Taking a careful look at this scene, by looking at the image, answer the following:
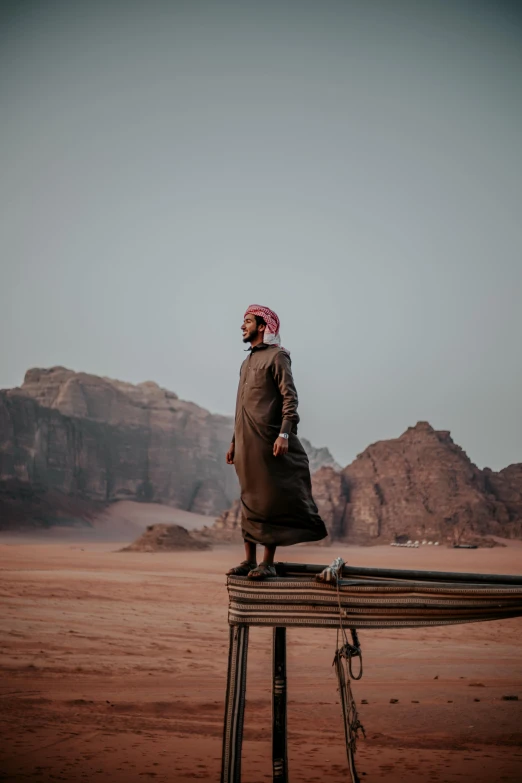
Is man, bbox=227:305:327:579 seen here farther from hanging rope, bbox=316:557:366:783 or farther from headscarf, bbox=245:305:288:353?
hanging rope, bbox=316:557:366:783

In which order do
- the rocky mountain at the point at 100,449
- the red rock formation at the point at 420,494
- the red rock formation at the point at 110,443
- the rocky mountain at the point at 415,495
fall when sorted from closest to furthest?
the red rock formation at the point at 420,494 → the rocky mountain at the point at 415,495 → the rocky mountain at the point at 100,449 → the red rock formation at the point at 110,443

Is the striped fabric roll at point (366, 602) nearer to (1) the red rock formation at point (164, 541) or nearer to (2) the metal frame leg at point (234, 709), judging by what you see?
(2) the metal frame leg at point (234, 709)

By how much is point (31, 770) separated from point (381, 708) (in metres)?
2.91

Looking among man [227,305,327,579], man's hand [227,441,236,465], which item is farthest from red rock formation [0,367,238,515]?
→ man [227,305,327,579]

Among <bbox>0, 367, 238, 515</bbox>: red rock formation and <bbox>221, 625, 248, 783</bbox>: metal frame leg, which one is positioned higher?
<bbox>0, 367, 238, 515</bbox>: red rock formation

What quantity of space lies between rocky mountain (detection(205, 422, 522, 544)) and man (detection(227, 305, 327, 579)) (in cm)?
4541

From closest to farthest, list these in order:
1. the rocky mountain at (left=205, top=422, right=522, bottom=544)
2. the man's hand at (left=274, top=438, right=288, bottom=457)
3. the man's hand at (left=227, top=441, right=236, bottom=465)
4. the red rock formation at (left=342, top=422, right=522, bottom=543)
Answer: the man's hand at (left=274, top=438, right=288, bottom=457)
the man's hand at (left=227, top=441, right=236, bottom=465)
the red rock formation at (left=342, top=422, right=522, bottom=543)
the rocky mountain at (left=205, top=422, right=522, bottom=544)

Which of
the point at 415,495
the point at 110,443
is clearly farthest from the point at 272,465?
the point at 110,443

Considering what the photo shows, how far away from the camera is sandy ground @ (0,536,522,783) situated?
4.21 m

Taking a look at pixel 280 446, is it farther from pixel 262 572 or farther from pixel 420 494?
pixel 420 494

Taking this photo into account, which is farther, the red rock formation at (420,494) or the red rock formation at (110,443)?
the red rock formation at (110,443)

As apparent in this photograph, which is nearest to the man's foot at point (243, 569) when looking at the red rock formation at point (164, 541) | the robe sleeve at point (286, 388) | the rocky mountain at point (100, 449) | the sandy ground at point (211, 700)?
the robe sleeve at point (286, 388)

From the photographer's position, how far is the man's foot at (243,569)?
3203 mm

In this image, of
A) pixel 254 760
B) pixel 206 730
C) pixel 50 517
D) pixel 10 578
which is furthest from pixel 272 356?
pixel 50 517
